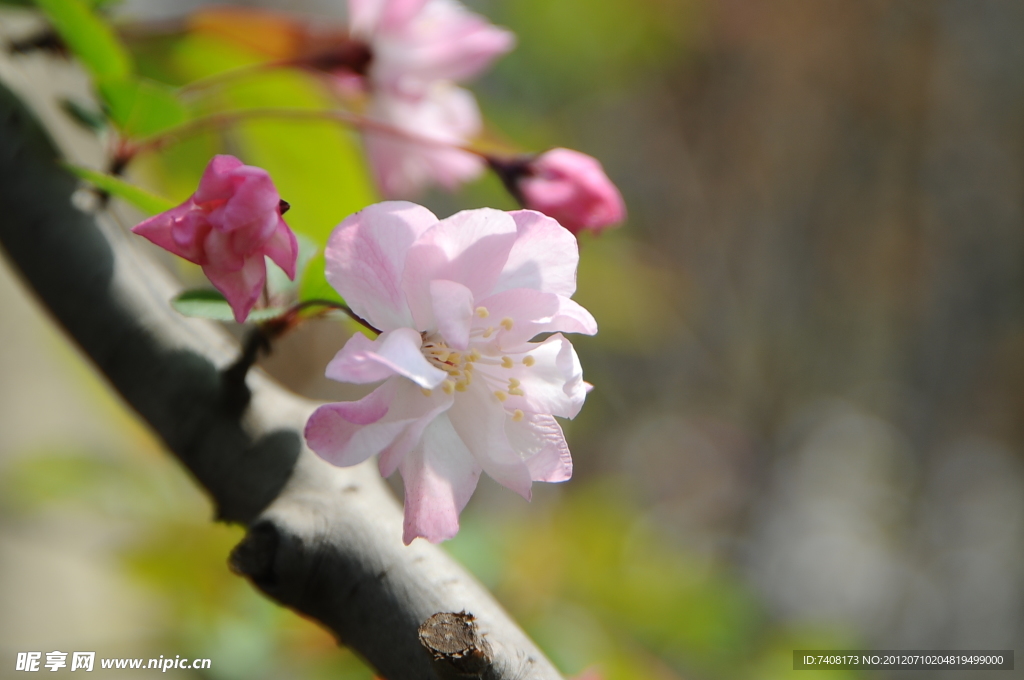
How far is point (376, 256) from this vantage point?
0.90 feet

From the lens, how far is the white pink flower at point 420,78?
0.51m

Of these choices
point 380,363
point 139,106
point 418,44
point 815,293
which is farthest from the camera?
point 815,293

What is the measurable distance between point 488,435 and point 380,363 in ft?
0.20

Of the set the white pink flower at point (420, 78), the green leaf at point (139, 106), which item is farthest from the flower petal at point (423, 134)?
the green leaf at point (139, 106)

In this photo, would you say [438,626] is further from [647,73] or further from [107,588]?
[647,73]

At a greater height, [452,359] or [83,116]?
[83,116]

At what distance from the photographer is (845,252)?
10.6 ft

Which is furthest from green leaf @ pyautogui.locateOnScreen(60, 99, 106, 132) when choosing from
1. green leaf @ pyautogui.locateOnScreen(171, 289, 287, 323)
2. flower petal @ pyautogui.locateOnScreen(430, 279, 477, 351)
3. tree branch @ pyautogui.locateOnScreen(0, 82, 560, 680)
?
flower petal @ pyautogui.locateOnScreen(430, 279, 477, 351)

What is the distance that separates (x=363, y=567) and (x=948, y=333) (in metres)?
3.21

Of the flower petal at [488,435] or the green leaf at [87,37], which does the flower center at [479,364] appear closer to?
the flower petal at [488,435]

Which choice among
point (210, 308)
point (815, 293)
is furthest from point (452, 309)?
point (815, 293)

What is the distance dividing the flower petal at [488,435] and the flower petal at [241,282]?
86mm

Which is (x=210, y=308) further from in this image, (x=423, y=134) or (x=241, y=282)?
(x=423, y=134)

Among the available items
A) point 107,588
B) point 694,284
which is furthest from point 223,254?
point 694,284
